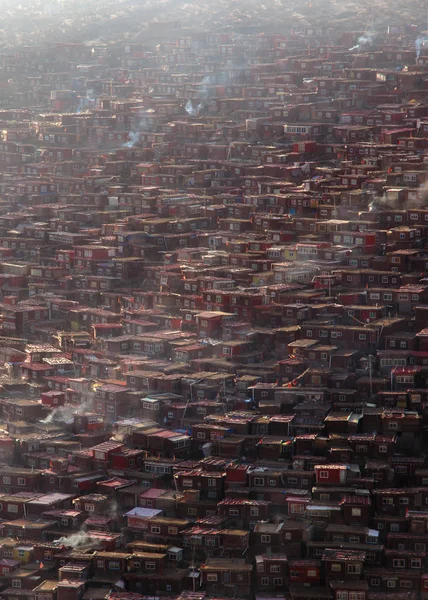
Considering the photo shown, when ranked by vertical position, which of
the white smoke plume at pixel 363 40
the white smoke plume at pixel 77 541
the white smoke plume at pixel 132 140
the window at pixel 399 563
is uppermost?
the white smoke plume at pixel 363 40

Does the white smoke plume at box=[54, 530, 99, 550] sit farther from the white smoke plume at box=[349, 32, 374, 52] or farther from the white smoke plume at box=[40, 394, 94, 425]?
the white smoke plume at box=[349, 32, 374, 52]

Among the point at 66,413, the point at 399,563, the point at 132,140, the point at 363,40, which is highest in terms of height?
the point at 363,40

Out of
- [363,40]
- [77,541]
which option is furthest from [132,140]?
[77,541]

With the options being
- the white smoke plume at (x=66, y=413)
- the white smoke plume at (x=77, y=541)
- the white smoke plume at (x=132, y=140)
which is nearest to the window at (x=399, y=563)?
the white smoke plume at (x=77, y=541)

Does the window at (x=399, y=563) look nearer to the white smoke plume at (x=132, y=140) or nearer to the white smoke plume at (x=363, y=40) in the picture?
the white smoke plume at (x=132, y=140)

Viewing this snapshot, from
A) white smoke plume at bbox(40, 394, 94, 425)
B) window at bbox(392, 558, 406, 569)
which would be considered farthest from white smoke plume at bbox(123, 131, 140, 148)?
window at bbox(392, 558, 406, 569)

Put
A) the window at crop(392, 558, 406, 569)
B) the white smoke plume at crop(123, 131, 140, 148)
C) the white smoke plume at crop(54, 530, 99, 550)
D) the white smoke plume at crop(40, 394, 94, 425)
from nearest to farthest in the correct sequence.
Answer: the window at crop(392, 558, 406, 569) < the white smoke plume at crop(54, 530, 99, 550) < the white smoke plume at crop(40, 394, 94, 425) < the white smoke plume at crop(123, 131, 140, 148)

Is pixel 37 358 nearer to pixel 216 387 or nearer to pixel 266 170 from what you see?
pixel 216 387

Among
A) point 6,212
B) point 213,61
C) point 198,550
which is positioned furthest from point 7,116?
point 198,550

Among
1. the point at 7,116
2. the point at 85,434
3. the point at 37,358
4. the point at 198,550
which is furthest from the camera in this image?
the point at 7,116

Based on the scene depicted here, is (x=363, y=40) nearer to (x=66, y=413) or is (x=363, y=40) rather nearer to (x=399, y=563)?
(x=66, y=413)

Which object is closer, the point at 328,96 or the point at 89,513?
the point at 89,513
